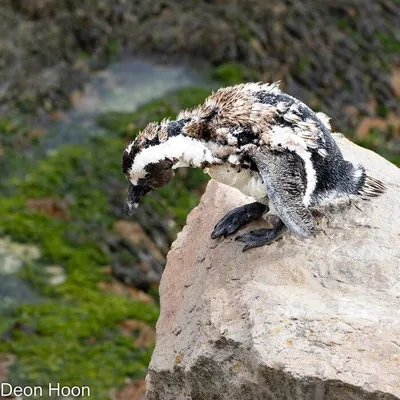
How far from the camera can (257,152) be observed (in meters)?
4.00

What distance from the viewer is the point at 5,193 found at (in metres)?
7.86

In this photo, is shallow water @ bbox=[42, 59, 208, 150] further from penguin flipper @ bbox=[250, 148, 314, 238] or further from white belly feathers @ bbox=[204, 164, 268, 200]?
penguin flipper @ bbox=[250, 148, 314, 238]

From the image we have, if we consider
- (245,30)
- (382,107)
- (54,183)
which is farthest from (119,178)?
(382,107)

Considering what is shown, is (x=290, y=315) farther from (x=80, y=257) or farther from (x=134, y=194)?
(x=80, y=257)

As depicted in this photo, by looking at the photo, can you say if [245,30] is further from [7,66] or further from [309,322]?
[309,322]

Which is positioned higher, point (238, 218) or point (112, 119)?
point (238, 218)

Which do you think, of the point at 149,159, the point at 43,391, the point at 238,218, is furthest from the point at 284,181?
the point at 43,391

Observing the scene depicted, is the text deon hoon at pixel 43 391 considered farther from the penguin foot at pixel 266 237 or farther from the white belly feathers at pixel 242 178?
the white belly feathers at pixel 242 178

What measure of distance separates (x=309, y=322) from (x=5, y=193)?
4.87 meters

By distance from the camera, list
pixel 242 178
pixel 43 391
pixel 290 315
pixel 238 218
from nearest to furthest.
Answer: pixel 290 315, pixel 242 178, pixel 238 218, pixel 43 391

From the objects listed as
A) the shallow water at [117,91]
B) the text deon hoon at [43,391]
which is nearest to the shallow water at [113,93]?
the shallow water at [117,91]

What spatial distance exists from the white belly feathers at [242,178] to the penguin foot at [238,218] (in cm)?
29

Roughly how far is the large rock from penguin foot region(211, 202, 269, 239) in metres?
0.05

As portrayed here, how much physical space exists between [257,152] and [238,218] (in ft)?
1.91
